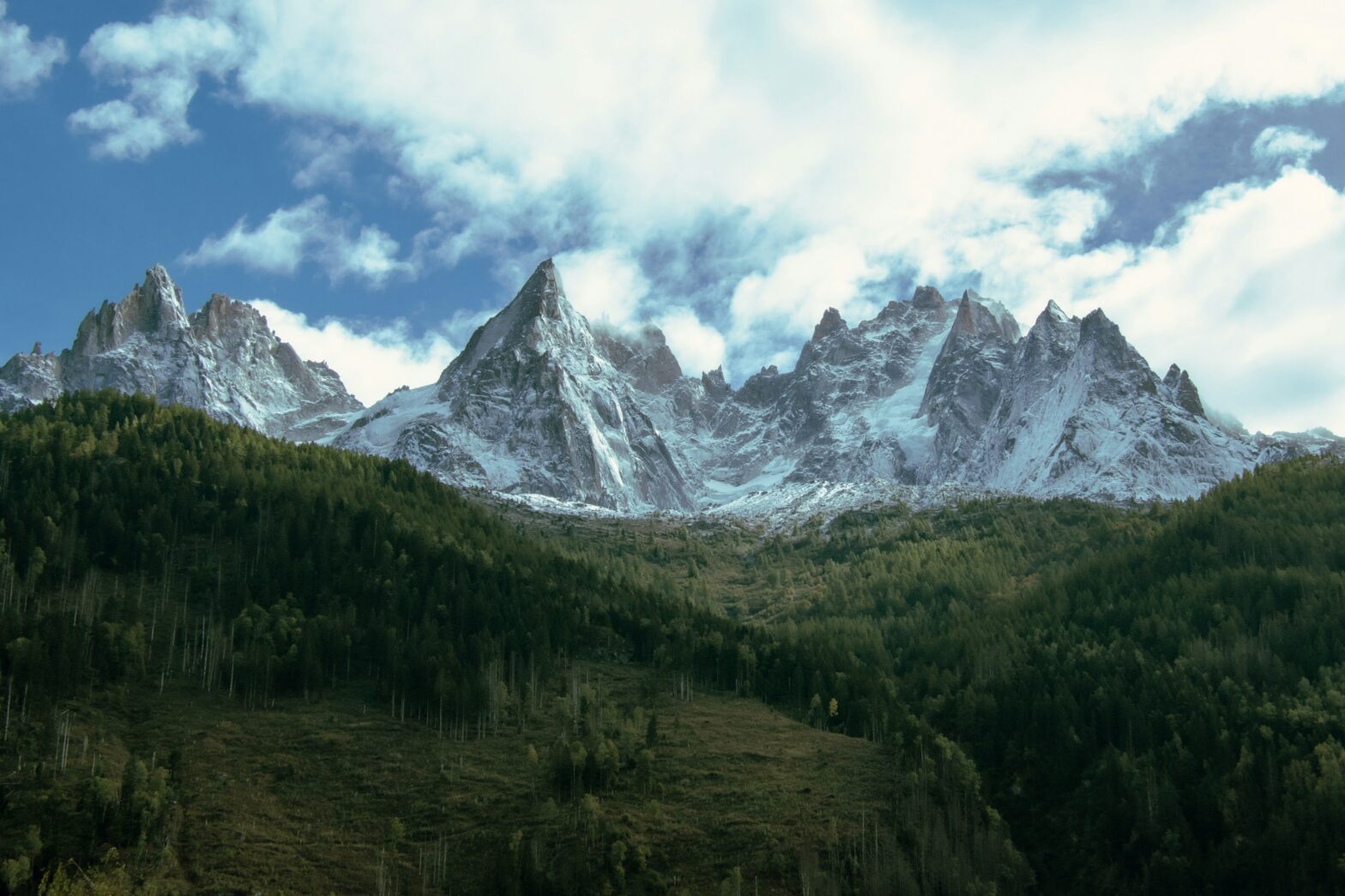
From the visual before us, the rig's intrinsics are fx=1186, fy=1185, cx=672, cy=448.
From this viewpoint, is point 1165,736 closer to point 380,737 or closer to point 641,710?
point 641,710

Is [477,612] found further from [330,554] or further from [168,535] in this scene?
[168,535]

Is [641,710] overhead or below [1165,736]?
overhead

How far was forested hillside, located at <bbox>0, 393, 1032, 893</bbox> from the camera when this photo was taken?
123 m

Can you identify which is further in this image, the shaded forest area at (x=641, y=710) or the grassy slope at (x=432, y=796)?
the shaded forest area at (x=641, y=710)

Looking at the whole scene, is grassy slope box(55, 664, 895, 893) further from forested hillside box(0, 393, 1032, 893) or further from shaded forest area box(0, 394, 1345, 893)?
shaded forest area box(0, 394, 1345, 893)

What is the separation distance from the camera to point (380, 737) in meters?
153

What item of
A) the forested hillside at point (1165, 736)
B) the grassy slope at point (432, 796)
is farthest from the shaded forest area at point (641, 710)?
the grassy slope at point (432, 796)

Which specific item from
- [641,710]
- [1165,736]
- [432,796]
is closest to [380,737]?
[432,796]

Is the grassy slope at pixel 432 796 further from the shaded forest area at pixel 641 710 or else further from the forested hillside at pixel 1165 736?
the forested hillside at pixel 1165 736

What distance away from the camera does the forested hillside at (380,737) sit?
123125 millimetres

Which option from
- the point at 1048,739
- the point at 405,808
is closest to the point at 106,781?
the point at 405,808

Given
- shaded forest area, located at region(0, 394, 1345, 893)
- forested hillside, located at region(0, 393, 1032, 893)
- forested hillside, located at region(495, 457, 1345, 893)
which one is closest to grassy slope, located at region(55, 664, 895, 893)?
forested hillside, located at region(0, 393, 1032, 893)

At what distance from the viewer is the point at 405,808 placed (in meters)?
136

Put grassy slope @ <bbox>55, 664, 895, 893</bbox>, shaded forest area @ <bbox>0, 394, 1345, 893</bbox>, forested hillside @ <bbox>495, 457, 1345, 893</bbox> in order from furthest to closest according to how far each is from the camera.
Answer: forested hillside @ <bbox>495, 457, 1345, 893</bbox>, shaded forest area @ <bbox>0, 394, 1345, 893</bbox>, grassy slope @ <bbox>55, 664, 895, 893</bbox>
